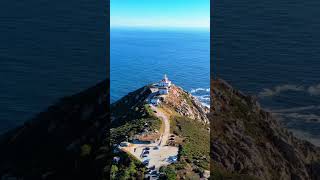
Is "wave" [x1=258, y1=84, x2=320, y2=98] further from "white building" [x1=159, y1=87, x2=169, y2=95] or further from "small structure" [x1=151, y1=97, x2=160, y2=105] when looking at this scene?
"white building" [x1=159, y1=87, x2=169, y2=95]

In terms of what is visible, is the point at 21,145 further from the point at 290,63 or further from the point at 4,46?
the point at 290,63

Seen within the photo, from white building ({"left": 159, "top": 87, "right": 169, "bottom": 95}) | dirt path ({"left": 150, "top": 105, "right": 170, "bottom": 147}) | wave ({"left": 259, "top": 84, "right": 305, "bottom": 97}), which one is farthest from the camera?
white building ({"left": 159, "top": 87, "right": 169, "bottom": 95})

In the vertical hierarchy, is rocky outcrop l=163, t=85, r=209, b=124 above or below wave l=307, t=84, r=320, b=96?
below

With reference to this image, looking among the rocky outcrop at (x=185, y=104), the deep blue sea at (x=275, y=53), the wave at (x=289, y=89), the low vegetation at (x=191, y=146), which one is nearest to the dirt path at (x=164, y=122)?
the low vegetation at (x=191, y=146)

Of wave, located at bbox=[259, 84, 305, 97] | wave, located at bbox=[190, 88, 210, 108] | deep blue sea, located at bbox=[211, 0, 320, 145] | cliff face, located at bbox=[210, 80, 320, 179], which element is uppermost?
deep blue sea, located at bbox=[211, 0, 320, 145]

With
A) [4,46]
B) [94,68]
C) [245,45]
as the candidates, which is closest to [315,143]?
[245,45]

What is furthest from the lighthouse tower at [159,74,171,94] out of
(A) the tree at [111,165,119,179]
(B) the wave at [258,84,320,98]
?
(B) the wave at [258,84,320,98]

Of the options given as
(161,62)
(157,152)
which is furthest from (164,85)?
(157,152)

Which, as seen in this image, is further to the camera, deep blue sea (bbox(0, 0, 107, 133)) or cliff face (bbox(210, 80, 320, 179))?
cliff face (bbox(210, 80, 320, 179))
